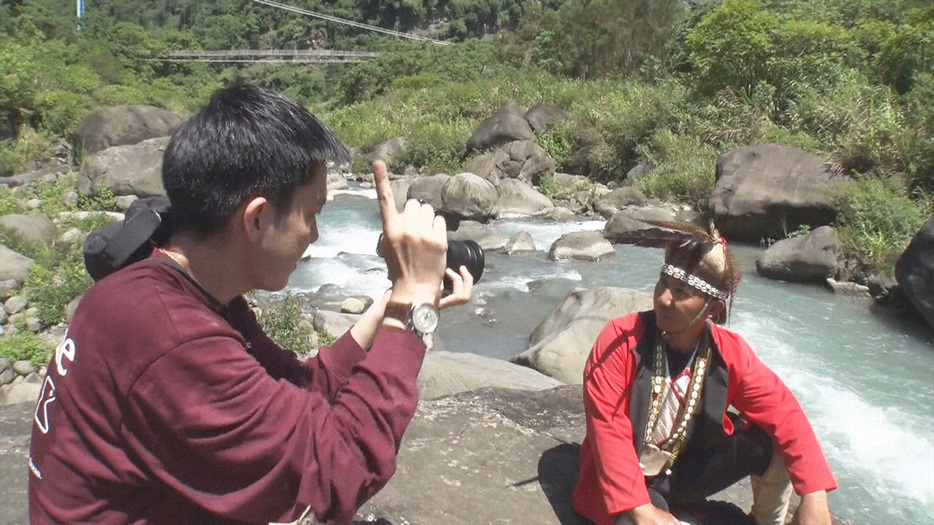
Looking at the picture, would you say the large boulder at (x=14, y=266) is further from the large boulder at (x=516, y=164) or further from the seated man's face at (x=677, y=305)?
the large boulder at (x=516, y=164)

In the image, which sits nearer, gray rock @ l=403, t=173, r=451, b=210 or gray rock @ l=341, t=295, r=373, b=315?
gray rock @ l=341, t=295, r=373, b=315

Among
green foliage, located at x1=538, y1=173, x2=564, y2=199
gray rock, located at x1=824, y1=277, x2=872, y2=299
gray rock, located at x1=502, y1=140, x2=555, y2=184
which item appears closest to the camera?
gray rock, located at x1=824, y1=277, x2=872, y2=299

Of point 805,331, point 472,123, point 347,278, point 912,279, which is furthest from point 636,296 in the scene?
point 472,123

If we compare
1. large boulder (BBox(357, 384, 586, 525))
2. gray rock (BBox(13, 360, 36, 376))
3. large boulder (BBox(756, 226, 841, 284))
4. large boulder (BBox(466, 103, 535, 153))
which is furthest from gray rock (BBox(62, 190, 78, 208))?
large boulder (BBox(357, 384, 586, 525))

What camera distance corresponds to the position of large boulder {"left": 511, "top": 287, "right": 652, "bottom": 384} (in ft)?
19.8

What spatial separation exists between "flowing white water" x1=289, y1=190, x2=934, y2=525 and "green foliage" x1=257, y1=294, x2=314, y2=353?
68.7 inches

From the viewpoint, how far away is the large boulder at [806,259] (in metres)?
9.58

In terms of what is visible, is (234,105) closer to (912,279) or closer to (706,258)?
(706,258)

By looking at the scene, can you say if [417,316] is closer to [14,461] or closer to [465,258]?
[465,258]

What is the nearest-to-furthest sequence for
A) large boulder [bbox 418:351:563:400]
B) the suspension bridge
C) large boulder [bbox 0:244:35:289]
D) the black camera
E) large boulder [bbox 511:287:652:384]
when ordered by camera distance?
the black camera
large boulder [bbox 418:351:563:400]
large boulder [bbox 511:287:652:384]
large boulder [bbox 0:244:35:289]
the suspension bridge

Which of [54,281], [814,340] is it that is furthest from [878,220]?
[54,281]

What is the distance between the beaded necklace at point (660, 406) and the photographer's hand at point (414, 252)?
54.9 inches

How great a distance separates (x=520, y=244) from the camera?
11539 millimetres

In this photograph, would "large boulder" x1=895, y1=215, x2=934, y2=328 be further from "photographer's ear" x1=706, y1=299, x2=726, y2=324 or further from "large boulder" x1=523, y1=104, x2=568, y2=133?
"large boulder" x1=523, y1=104, x2=568, y2=133
